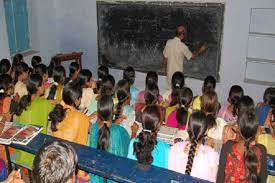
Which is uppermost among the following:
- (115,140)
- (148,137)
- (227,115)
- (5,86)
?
(5,86)

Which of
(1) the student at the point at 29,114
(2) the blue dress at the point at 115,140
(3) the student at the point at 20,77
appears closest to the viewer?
(2) the blue dress at the point at 115,140

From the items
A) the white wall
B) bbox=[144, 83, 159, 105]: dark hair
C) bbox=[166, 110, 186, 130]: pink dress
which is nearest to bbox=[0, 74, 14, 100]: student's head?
bbox=[144, 83, 159, 105]: dark hair

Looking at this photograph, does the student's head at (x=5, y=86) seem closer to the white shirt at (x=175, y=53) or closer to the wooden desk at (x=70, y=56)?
the white shirt at (x=175, y=53)

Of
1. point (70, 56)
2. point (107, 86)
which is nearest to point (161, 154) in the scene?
point (107, 86)

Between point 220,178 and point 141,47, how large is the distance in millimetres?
4543

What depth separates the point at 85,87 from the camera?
3.72 m

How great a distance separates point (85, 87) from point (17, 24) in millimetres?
3593

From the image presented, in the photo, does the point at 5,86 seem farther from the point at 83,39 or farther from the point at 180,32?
the point at 83,39

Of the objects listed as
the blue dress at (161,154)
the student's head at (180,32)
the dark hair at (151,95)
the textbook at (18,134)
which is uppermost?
the student's head at (180,32)

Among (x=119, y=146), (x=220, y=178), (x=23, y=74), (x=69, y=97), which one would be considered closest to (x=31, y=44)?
(x=23, y=74)

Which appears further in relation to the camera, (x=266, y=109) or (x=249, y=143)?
(x=266, y=109)

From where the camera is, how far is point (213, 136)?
8.86ft

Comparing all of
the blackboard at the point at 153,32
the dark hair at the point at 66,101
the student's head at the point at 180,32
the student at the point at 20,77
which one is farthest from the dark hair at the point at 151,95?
the blackboard at the point at 153,32

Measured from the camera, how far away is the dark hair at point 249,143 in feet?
6.00
